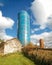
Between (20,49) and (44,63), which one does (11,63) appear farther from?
(20,49)

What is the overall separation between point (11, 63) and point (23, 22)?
114 ft

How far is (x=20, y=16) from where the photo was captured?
69.2m

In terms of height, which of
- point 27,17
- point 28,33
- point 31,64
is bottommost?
point 31,64

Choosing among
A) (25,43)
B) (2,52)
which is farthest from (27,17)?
(2,52)

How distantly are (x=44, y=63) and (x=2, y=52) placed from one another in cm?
2275

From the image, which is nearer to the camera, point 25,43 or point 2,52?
point 2,52

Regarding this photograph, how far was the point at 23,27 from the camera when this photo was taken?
67500 millimetres

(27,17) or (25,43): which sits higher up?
(27,17)

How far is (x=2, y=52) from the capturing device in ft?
171

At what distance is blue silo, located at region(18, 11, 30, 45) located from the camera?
67688 mm

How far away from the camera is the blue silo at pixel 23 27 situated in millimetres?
67688

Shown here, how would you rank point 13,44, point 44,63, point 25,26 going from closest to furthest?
1. point 44,63
2. point 13,44
3. point 25,26

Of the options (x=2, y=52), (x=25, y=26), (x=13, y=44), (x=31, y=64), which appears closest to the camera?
(x=31, y=64)

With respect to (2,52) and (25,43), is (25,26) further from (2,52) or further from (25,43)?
(2,52)
